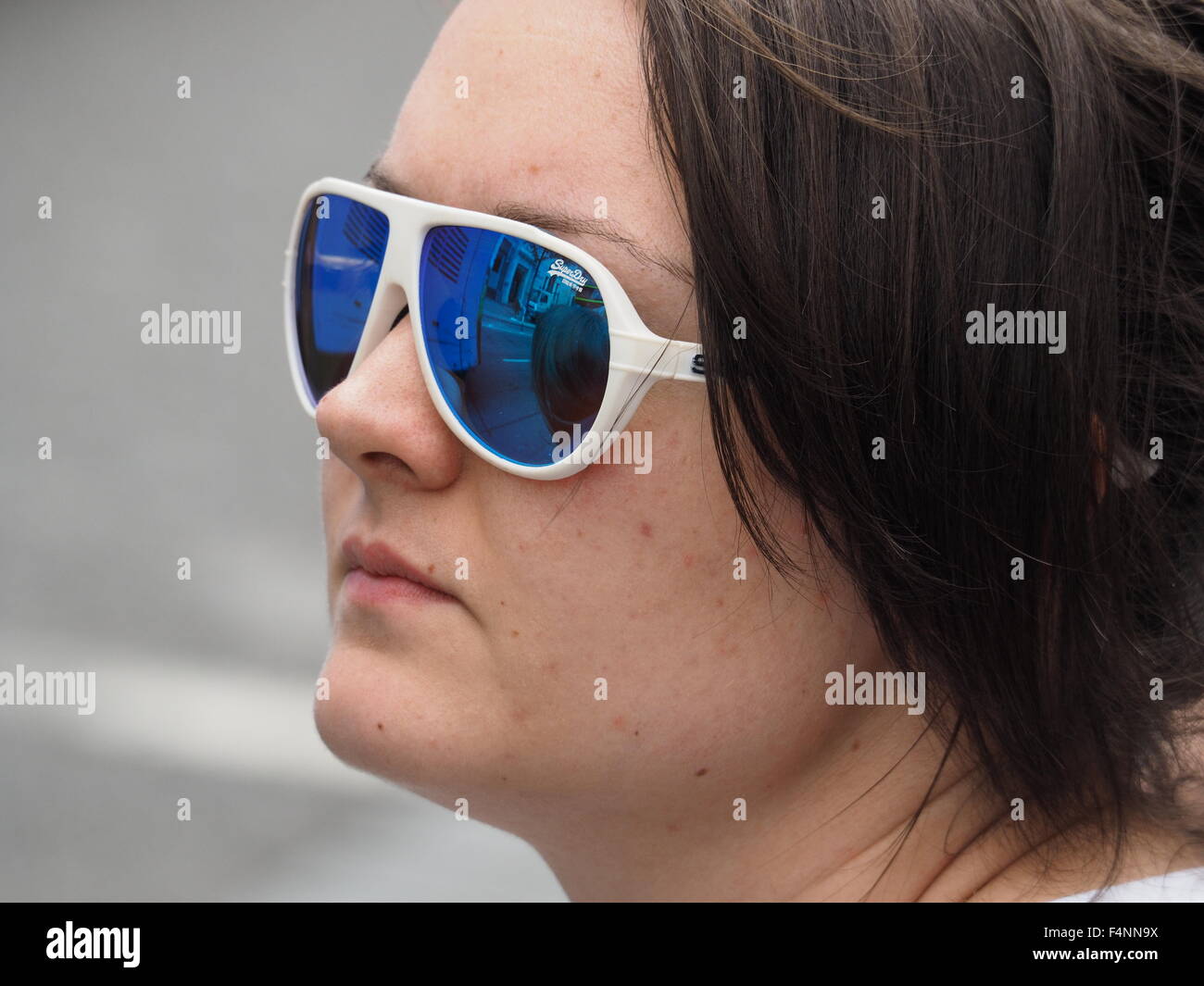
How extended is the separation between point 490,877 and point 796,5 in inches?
73.5

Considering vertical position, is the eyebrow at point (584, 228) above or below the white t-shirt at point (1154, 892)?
above

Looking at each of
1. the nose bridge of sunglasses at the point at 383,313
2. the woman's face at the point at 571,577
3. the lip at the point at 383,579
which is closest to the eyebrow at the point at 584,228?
the woman's face at the point at 571,577

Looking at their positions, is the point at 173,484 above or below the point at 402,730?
above

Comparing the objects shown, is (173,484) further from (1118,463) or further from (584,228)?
(1118,463)

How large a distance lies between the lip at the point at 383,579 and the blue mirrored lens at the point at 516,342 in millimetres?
147

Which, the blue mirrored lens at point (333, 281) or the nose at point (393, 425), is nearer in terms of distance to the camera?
the nose at point (393, 425)

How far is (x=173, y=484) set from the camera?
247 centimetres

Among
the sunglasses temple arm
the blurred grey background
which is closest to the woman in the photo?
the sunglasses temple arm

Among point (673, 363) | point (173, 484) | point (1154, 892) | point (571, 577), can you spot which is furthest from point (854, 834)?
point (173, 484)

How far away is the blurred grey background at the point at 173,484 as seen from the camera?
7.57 ft

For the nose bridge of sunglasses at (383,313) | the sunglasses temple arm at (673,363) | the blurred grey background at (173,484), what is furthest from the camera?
the blurred grey background at (173,484)
